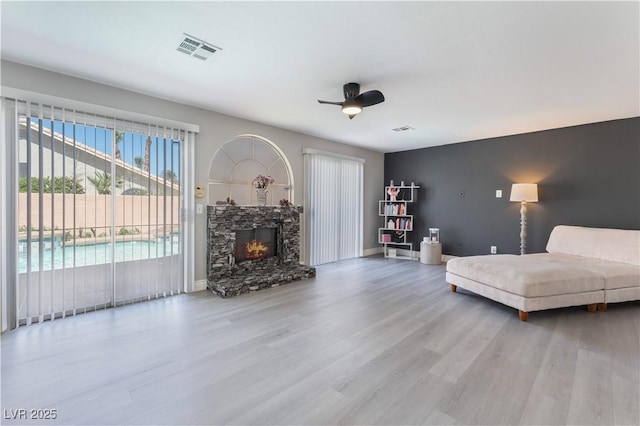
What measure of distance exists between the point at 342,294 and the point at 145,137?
125 inches

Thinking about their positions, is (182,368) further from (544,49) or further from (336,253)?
(336,253)

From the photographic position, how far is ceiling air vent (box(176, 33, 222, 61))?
7.61ft

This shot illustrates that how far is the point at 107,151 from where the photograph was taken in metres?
3.26

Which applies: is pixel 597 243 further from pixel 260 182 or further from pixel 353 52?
pixel 260 182

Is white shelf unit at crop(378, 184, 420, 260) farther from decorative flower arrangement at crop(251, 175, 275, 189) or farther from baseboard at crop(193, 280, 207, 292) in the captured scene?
baseboard at crop(193, 280, 207, 292)

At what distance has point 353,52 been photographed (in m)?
2.48

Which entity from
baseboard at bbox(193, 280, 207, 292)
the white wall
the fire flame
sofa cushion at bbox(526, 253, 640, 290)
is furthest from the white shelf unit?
baseboard at bbox(193, 280, 207, 292)

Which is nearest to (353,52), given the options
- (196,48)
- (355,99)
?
(355,99)

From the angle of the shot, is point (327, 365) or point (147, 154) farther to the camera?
point (147, 154)

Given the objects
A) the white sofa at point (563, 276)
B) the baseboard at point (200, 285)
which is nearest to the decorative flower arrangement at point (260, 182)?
the baseboard at point (200, 285)

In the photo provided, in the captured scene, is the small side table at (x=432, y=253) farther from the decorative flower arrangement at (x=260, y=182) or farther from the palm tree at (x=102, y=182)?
the palm tree at (x=102, y=182)

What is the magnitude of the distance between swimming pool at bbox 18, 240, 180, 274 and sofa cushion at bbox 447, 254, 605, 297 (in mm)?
3948

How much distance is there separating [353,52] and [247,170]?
8.87 ft

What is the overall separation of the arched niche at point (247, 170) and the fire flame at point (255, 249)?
663 millimetres
